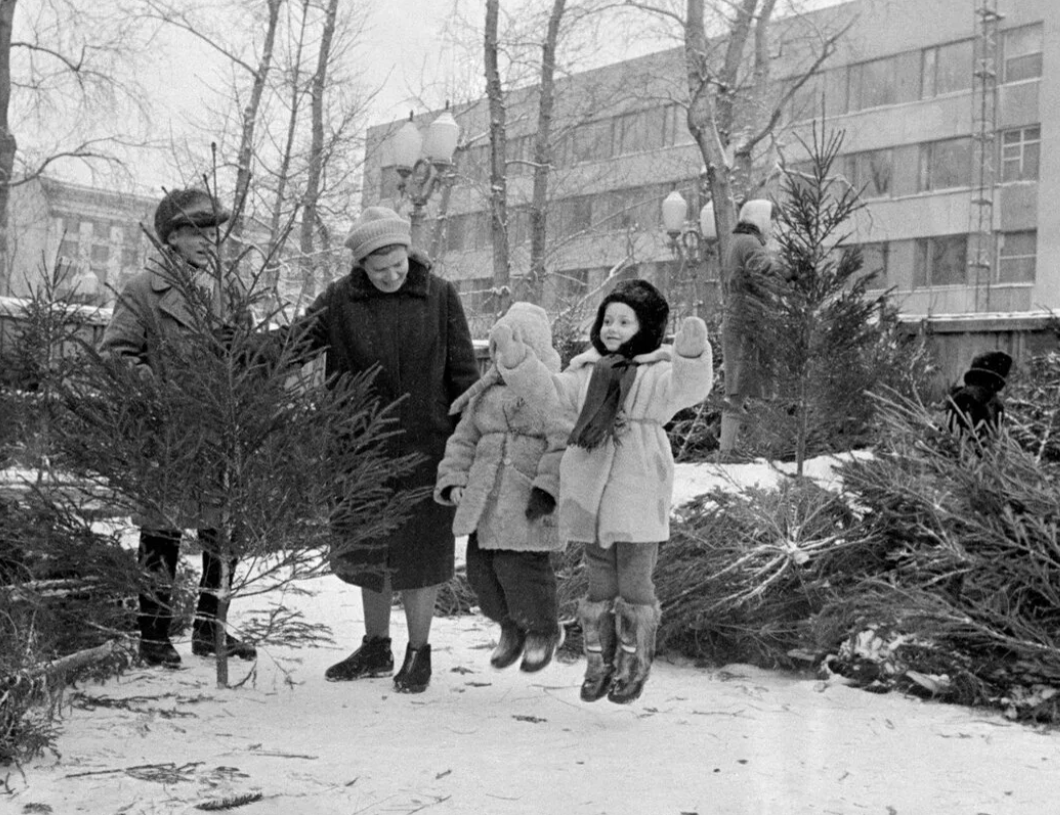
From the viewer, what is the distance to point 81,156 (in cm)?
1966

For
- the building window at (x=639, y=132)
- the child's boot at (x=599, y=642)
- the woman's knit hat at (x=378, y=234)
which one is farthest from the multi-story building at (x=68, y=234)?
the building window at (x=639, y=132)

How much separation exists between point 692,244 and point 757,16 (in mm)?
6043

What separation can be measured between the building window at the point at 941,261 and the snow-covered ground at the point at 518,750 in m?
28.8

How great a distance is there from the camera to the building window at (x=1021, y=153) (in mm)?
30156

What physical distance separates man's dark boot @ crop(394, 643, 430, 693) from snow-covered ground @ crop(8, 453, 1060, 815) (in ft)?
0.13

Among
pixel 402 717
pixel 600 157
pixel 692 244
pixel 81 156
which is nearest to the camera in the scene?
pixel 402 717

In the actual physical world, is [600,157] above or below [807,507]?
above

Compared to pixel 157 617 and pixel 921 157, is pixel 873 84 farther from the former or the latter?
pixel 157 617

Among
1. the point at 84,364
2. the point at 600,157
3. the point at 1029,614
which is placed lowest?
the point at 1029,614

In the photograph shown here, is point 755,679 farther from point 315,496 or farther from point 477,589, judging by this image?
point 315,496

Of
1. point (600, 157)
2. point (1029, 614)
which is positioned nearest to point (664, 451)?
point (1029, 614)

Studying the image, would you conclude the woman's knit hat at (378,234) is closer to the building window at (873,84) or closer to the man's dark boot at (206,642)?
the man's dark boot at (206,642)

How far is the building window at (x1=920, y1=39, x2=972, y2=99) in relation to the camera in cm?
3152

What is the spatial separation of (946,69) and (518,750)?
32066 mm
